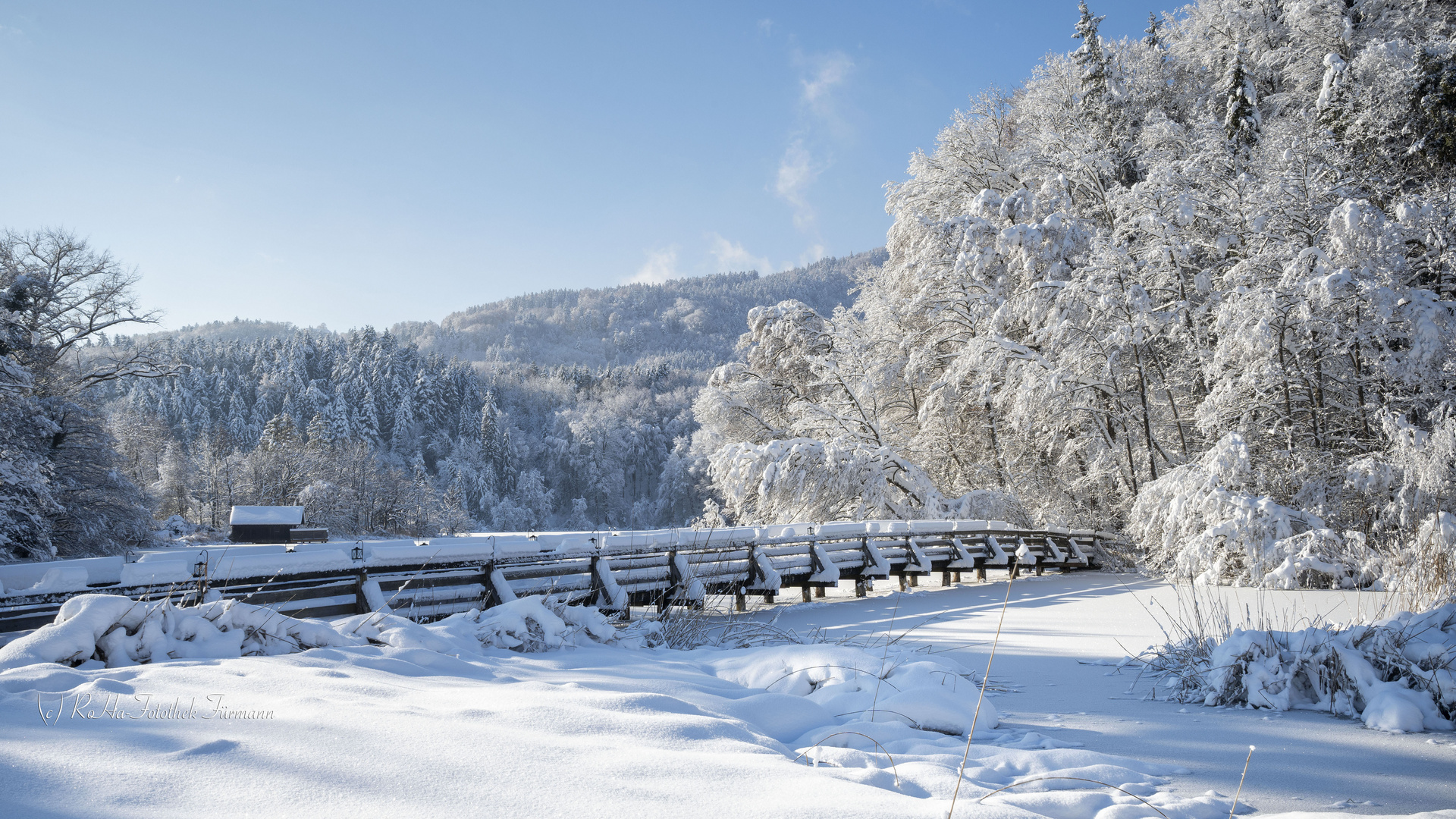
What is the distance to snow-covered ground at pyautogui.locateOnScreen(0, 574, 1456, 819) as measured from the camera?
212 cm

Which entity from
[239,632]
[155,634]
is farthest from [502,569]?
[155,634]

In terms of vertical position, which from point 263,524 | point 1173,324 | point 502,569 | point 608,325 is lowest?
point 263,524

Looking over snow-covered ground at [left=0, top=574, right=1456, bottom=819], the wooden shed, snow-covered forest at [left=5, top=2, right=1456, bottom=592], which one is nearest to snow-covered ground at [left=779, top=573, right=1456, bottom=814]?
snow-covered ground at [left=0, top=574, right=1456, bottom=819]

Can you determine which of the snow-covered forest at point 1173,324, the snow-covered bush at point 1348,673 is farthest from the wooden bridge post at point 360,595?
the snow-covered forest at point 1173,324

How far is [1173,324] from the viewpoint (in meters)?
15.5

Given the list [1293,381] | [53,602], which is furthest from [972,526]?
[53,602]

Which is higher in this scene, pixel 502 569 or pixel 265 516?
pixel 502 569

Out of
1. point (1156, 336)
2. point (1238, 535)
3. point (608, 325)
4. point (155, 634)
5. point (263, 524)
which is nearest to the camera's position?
point (155, 634)

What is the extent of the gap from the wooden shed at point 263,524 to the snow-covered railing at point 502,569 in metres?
22.1

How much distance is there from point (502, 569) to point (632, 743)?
575 centimetres

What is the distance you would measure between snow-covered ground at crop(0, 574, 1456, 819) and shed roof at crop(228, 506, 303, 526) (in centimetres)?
2693

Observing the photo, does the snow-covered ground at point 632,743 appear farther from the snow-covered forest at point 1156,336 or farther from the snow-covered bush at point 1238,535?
the snow-covered bush at point 1238,535

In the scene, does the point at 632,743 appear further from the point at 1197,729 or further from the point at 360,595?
the point at 360,595

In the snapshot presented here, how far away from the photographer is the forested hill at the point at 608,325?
456 ft
